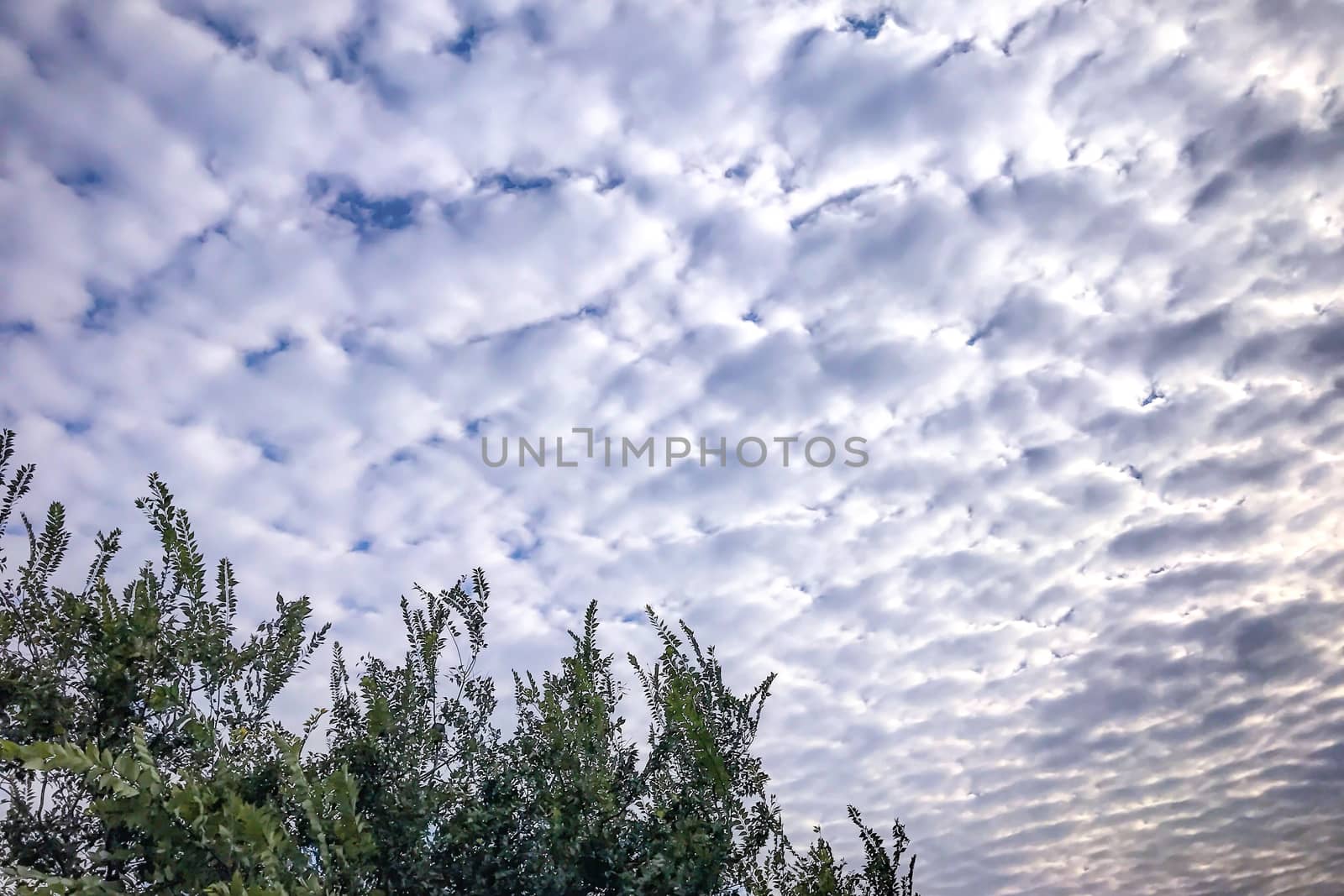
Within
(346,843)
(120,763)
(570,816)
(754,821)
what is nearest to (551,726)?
(570,816)

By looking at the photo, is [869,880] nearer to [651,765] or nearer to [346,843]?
[651,765]

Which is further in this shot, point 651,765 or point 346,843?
point 651,765

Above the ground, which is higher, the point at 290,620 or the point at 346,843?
the point at 290,620

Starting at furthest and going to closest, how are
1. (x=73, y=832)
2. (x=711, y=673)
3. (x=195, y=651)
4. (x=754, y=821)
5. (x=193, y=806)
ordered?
(x=711, y=673), (x=754, y=821), (x=195, y=651), (x=73, y=832), (x=193, y=806)

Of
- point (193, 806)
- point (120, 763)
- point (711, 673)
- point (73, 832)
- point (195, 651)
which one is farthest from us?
point (711, 673)

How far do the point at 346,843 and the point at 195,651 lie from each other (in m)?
3.61

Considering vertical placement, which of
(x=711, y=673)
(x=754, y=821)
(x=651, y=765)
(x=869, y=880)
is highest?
(x=711, y=673)

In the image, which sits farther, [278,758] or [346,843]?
[278,758]

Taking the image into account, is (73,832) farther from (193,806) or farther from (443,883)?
(193,806)

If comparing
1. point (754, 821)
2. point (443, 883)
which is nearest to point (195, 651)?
point (443, 883)

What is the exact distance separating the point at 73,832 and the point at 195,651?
183cm

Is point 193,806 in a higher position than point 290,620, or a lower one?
lower

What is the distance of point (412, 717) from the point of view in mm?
9820

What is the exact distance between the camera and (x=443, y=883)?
28.3 ft
